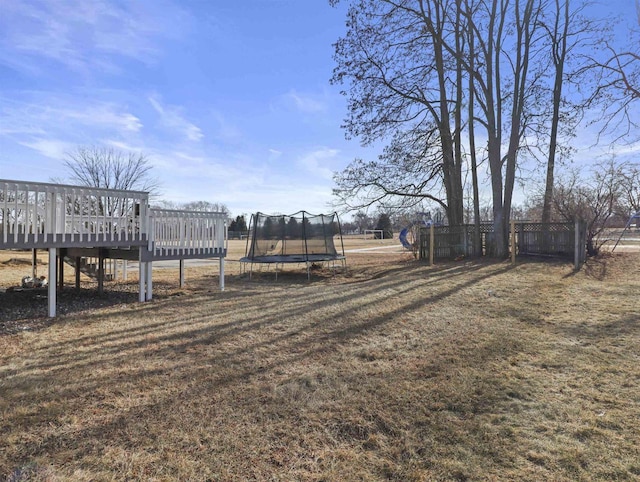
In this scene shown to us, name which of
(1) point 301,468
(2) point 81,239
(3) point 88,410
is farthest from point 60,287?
(1) point 301,468

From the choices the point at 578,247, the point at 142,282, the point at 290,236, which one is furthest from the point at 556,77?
the point at 142,282

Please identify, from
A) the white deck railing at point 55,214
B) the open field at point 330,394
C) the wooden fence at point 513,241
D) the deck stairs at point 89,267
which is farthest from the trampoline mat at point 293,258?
the open field at point 330,394

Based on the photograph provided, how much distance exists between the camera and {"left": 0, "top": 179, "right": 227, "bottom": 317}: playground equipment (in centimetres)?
620

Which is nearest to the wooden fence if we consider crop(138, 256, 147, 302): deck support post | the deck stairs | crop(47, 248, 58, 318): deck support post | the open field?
the open field

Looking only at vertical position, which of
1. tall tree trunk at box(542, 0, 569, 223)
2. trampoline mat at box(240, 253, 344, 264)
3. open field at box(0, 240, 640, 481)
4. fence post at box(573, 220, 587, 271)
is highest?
tall tree trunk at box(542, 0, 569, 223)

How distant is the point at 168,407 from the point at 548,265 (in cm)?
1120

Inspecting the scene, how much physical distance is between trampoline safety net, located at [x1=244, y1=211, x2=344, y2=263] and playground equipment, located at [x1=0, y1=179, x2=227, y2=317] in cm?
272

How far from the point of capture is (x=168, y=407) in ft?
9.78

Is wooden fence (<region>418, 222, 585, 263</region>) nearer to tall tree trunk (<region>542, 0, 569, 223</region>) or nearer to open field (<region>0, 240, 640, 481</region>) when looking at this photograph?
tall tree trunk (<region>542, 0, 569, 223</region>)

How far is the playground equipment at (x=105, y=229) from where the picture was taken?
620cm

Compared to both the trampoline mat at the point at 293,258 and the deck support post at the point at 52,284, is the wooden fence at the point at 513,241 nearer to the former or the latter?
the trampoline mat at the point at 293,258

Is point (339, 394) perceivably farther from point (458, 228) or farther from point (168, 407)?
point (458, 228)

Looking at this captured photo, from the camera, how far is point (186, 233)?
9.02m

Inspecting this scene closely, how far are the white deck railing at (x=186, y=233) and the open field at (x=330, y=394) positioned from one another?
8.49 feet
